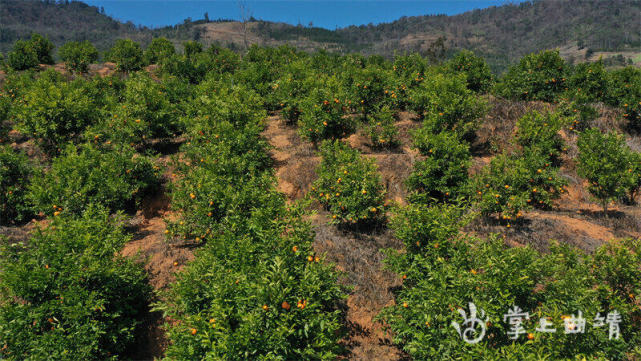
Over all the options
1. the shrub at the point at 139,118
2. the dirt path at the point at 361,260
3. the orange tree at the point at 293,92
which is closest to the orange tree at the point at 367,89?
the orange tree at the point at 293,92

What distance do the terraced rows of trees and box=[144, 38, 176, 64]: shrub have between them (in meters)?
10.5

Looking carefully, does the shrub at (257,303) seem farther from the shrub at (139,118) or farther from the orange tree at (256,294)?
the shrub at (139,118)

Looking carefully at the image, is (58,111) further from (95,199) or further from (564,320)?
(564,320)

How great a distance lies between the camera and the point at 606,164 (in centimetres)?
738

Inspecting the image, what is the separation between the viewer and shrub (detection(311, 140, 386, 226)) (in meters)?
6.57

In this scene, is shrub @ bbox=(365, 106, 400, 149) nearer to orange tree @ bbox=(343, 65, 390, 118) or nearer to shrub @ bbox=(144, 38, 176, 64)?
orange tree @ bbox=(343, 65, 390, 118)

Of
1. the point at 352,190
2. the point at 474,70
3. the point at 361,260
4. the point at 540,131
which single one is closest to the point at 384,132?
the point at 352,190

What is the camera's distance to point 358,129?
38.1 feet

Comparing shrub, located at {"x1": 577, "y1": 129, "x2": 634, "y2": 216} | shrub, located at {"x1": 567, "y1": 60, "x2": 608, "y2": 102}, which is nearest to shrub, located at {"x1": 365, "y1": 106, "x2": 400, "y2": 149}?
shrub, located at {"x1": 577, "y1": 129, "x2": 634, "y2": 216}

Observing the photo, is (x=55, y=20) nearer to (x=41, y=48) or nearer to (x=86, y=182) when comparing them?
(x=41, y=48)

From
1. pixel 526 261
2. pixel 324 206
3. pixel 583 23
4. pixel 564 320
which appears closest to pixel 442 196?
pixel 324 206

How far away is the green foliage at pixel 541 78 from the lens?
13.0 meters

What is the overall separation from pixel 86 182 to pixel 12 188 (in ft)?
9.81

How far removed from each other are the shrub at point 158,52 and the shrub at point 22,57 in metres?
6.79
